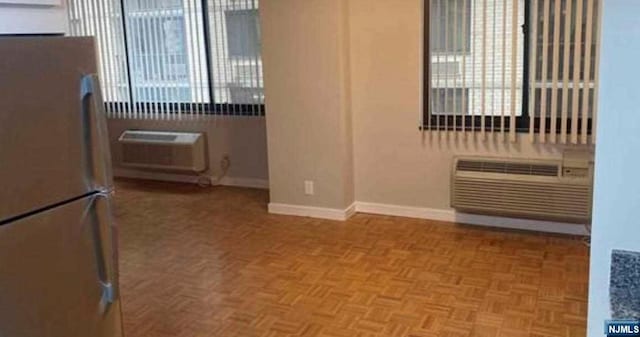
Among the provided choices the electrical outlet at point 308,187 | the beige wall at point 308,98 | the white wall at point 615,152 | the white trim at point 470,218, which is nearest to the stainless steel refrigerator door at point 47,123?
the white wall at point 615,152

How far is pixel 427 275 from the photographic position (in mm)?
3701

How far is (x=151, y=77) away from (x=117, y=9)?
0.77 metres

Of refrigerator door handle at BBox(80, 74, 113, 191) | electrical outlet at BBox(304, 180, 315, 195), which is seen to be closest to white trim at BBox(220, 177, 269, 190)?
electrical outlet at BBox(304, 180, 315, 195)

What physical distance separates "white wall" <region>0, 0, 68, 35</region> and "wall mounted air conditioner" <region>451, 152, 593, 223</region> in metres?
3.02

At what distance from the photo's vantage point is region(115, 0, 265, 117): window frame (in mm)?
5621

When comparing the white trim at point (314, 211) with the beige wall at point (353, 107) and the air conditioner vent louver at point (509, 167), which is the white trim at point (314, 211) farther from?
the air conditioner vent louver at point (509, 167)

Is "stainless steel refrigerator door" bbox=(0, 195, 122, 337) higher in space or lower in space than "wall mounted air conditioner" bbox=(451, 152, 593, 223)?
higher

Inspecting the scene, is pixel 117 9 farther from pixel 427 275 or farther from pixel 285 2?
pixel 427 275

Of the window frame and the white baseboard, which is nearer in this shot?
the window frame

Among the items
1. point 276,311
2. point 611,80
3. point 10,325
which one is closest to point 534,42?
point 276,311

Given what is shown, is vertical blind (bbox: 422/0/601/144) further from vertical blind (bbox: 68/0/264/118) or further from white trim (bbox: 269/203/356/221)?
vertical blind (bbox: 68/0/264/118)

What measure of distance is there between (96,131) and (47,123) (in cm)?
20

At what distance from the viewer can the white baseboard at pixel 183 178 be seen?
593 cm

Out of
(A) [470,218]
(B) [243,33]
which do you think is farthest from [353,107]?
(B) [243,33]
